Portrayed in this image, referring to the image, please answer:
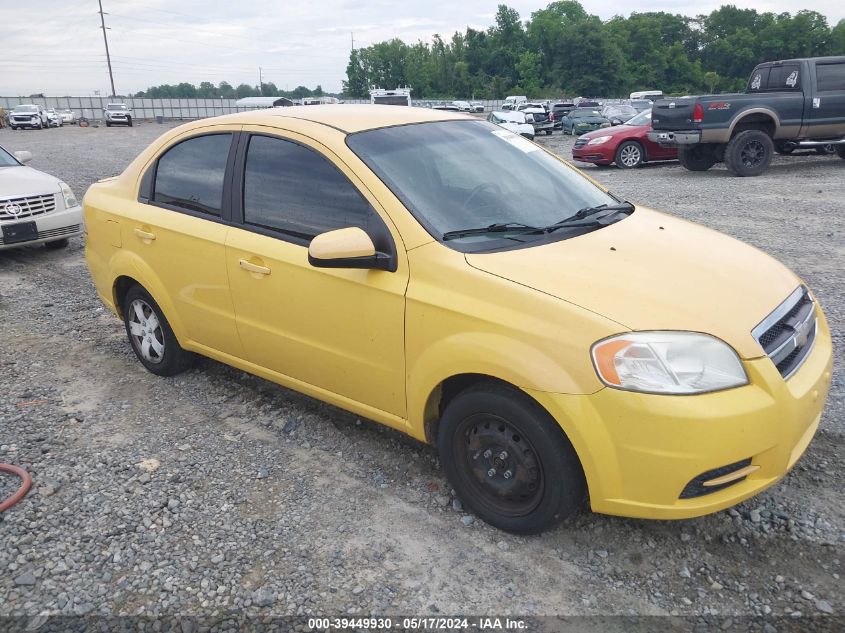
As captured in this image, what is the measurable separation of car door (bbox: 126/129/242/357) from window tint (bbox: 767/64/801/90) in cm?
1306

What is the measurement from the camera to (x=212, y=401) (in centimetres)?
449

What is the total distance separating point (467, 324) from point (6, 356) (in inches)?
165

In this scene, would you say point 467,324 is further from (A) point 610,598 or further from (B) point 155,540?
(B) point 155,540

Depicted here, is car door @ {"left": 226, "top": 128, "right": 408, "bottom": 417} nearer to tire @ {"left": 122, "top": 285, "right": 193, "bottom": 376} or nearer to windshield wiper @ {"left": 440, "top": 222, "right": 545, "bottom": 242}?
windshield wiper @ {"left": 440, "top": 222, "right": 545, "bottom": 242}

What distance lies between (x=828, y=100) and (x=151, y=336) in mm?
13406

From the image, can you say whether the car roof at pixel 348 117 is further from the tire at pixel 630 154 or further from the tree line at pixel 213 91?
the tree line at pixel 213 91

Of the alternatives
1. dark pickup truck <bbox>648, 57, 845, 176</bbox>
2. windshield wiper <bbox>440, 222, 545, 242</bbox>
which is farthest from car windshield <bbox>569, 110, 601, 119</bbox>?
Result: windshield wiper <bbox>440, 222, 545, 242</bbox>

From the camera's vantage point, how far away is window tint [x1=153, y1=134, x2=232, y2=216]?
159 inches

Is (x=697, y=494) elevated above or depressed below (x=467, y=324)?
below

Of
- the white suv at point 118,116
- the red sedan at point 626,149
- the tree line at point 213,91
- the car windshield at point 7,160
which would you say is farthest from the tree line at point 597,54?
the car windshield at point 7,160

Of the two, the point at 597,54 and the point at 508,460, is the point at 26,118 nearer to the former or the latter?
the point at 508,460

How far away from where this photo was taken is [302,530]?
313 cm

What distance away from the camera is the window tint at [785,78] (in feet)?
44.2

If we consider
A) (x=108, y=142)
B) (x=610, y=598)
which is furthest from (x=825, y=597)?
(x=108, y=142)
